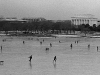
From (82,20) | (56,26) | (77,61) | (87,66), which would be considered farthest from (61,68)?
(82,20)

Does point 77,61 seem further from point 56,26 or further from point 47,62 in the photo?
point 56,26

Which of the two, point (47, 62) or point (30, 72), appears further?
point (47, 62)

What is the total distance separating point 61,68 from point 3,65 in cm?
496

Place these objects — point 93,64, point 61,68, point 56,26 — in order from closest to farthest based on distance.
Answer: point 61,68, point 93,64, point 56,26

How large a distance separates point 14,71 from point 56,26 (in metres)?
103

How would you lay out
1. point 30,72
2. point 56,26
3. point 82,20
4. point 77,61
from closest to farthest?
point 30,72, point 77,61, point 56,26, point 82,20

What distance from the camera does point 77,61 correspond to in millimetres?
30953

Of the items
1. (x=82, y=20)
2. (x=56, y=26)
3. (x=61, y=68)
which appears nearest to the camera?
(x=61, y=68)

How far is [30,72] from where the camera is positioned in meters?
24.9

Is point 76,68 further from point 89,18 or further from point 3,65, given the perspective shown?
point 89,18

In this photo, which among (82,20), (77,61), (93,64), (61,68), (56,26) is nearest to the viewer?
(61,68)

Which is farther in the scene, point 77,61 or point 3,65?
point 77,61

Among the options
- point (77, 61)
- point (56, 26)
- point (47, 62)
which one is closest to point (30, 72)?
point (47, 62)

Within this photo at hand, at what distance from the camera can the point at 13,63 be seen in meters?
29.1
